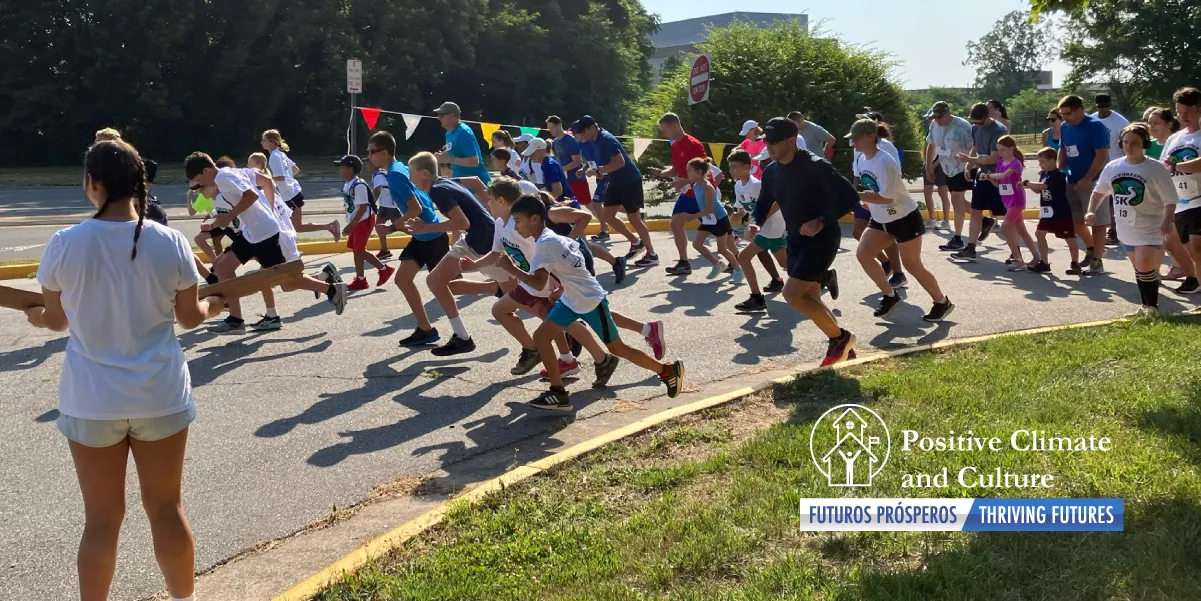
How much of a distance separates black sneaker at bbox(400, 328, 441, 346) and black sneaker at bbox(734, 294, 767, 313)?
112 inches

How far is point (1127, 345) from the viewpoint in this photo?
7129mm

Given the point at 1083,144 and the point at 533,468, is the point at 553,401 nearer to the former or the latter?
the point at 533,468

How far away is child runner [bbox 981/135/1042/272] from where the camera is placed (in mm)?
11695

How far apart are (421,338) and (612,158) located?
505 centimetres

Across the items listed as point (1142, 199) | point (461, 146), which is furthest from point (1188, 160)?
point (461, 146)

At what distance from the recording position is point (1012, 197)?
480 inches

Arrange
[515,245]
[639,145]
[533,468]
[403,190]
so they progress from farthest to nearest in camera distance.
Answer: [639,145]
[403,190]
[515,245]
[533,468]

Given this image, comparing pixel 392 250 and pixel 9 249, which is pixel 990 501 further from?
pixel 9 249

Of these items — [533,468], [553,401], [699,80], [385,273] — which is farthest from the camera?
[699,80]

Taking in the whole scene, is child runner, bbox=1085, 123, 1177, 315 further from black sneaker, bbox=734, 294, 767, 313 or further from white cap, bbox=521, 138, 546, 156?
white cap, bbox=521, 138, 546, 156

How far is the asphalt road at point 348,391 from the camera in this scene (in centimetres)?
495

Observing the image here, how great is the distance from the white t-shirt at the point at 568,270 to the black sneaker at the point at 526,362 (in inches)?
38.7

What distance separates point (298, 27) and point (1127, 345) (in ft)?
117

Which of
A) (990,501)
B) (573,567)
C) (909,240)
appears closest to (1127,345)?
(909,240)
